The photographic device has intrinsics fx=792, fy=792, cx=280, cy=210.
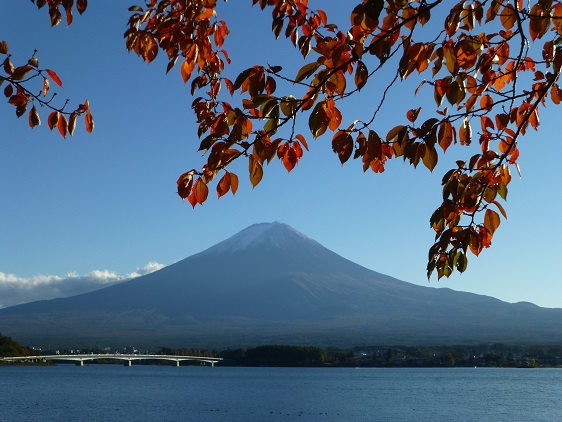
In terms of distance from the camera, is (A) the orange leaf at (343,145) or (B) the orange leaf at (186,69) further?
(B) the orange leaf at (186,69)

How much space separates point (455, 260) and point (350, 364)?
295 feet

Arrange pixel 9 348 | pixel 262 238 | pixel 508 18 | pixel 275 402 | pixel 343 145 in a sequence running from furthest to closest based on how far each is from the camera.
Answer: pixel 262 238, pixel 9 348, pixel 275 402, pixel 508 18, pixel 343 145

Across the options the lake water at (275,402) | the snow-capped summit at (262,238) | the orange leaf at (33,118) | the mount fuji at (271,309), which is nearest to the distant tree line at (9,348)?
the lake water at (275,402)

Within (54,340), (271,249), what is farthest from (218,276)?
(54,340)

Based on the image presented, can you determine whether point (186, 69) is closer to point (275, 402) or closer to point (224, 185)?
point (224, 185)

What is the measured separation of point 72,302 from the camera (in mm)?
163500

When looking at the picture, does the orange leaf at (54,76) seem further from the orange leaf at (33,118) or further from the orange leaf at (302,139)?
the orange leaf at (302,139)

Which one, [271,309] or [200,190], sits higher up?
[271,309]

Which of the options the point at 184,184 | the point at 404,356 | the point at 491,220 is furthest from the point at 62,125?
the point at 404,356

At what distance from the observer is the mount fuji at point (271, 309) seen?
114125 mm

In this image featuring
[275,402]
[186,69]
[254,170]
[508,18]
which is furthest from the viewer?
[275,402]

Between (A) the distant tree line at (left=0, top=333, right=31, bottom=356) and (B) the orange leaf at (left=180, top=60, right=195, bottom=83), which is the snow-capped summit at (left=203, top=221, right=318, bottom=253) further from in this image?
(B) the orange leaf at (left=180, top=60, right=195, bottom=83)

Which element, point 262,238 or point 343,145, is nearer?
point 343,145

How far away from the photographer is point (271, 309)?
14388 cm
